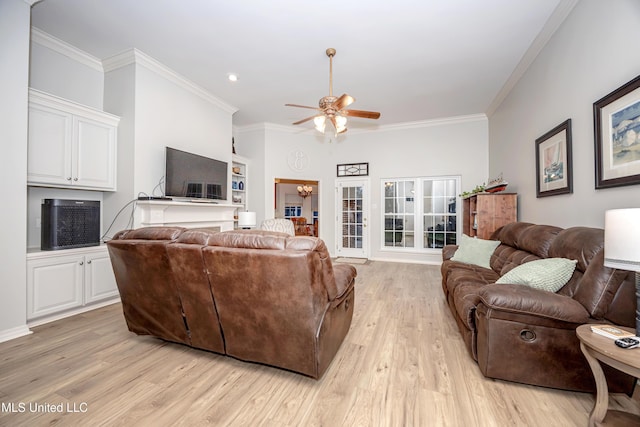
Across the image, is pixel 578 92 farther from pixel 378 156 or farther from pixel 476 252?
pixel 378 156

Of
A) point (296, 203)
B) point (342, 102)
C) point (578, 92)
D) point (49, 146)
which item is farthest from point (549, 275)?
point (296, 203)

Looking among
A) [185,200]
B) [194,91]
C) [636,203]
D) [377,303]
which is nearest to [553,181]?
[636,203]

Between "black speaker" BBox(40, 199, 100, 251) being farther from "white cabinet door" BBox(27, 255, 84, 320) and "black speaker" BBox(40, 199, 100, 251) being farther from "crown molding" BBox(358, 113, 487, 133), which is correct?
"crown molding" BBox(358, 113, 487, 133)

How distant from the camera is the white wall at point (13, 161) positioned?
2.27 meters

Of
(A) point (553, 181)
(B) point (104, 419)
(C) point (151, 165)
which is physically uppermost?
(C) point (151, 165)

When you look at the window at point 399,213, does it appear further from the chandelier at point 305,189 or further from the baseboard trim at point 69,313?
the baseboard trim at point 69,313

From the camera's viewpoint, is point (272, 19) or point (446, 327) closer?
point (446, 327)

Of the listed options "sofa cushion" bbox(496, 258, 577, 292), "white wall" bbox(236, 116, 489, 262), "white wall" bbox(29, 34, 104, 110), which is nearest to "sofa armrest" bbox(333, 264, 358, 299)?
"sofa cushion" bbox(496, 258, 577, 292)

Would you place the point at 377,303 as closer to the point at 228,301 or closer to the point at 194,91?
the point at 228,301

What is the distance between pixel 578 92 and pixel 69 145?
17.7ft

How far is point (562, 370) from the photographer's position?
5.17 ft

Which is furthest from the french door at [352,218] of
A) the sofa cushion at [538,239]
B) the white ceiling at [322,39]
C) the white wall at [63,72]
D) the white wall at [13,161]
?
the white wall at [13,161]

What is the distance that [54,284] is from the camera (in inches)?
106

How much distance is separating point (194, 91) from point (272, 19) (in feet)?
6.99
